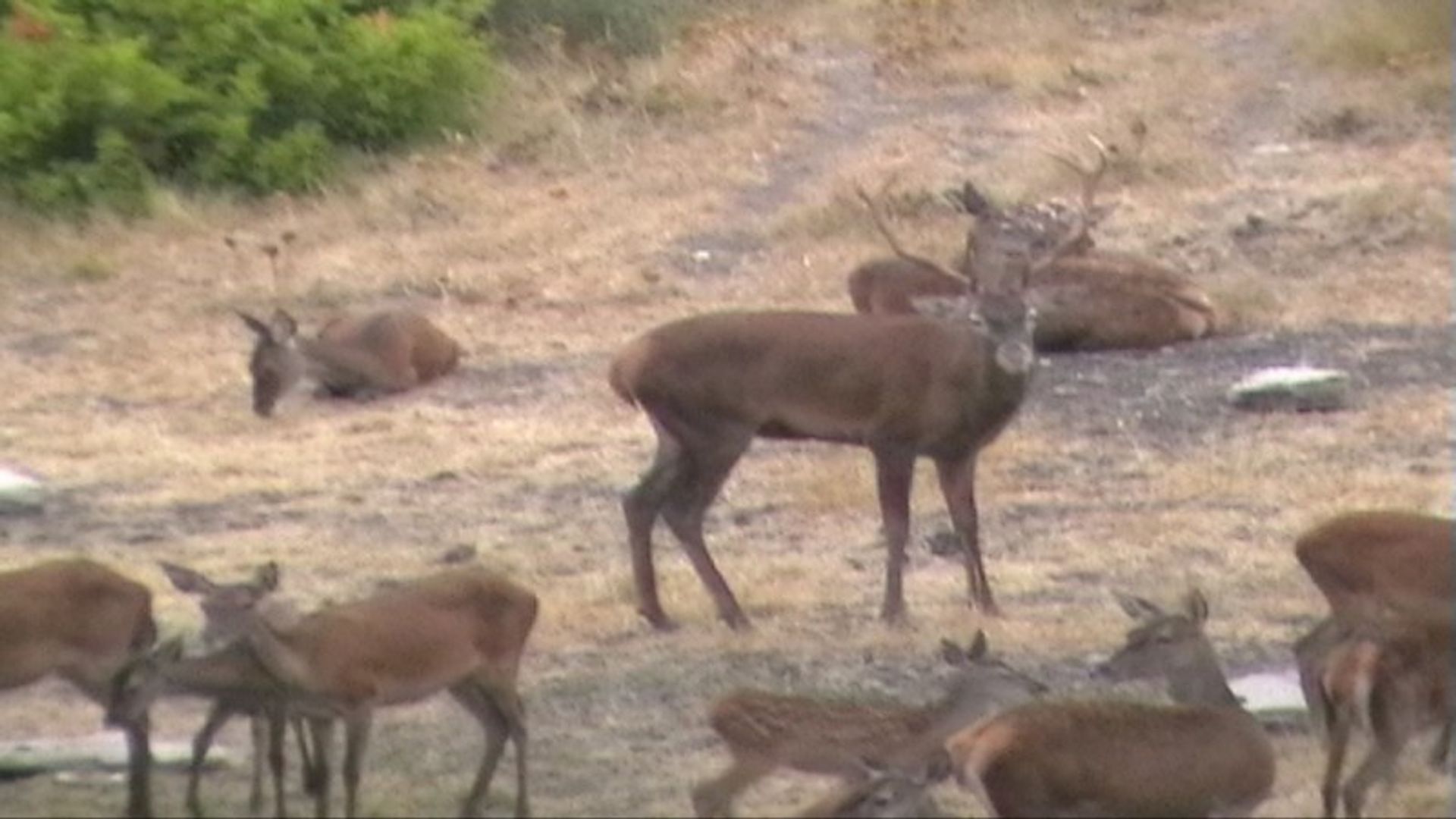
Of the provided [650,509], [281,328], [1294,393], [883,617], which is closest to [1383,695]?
[883,617]

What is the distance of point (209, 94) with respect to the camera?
76.0 ft

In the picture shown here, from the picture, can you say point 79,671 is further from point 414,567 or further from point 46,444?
point 46,444

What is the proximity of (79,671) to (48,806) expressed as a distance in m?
0.39

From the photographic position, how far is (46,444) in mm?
15750

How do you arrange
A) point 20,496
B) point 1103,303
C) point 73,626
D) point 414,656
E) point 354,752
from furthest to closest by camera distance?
point 1103,303 < point 20,496 < point 73,626 < point 414,656 < point 354,752

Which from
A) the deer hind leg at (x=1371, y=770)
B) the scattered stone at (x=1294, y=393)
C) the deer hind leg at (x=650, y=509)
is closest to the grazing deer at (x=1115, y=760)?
the deer hind leg at (x=1371, y=770)

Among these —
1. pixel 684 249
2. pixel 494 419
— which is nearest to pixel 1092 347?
pixel 494 419

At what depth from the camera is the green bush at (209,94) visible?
22.7 m

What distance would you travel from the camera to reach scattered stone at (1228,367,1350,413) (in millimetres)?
14336

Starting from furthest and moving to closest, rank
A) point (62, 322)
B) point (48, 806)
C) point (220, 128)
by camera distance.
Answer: point (220, 128) → point (62, 322) → point (48, 806)

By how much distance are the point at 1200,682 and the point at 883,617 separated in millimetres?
2714

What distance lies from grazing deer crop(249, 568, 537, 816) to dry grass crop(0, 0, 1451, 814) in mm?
257

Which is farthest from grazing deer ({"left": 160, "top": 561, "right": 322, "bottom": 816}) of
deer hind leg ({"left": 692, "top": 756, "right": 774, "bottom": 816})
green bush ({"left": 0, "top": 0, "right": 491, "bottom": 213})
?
green bush ({"left": 0, "top": 0, "right": 491, "bottom": 213})

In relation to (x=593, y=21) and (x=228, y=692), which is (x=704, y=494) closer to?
(x=228, y=692)
